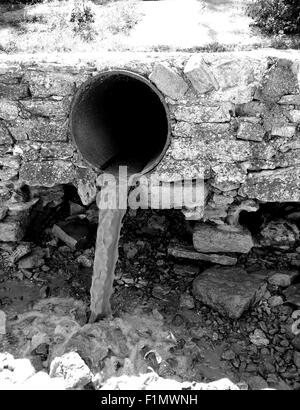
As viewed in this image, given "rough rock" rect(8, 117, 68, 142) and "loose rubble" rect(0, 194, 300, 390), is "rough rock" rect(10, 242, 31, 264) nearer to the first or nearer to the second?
"loose rubble" rect(0, 194, 300, 390)

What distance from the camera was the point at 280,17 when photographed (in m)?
6.71

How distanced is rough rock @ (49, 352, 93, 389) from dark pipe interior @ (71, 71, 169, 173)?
208cm

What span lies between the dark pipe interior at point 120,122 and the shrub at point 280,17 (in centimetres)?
198

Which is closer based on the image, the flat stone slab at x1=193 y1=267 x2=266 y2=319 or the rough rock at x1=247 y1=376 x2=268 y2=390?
the rough rock at x1=247 y1=376 x2=268 y2=390

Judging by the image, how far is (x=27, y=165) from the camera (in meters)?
5.46

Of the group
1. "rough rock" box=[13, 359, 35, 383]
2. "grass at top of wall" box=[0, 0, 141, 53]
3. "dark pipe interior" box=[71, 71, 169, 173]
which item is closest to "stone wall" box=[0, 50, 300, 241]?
"dark pipe interior" box=[71, 71, 169, 173]

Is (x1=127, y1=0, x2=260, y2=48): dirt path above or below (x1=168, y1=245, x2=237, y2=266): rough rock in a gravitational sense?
above

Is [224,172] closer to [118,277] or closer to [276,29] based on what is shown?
[118,277]

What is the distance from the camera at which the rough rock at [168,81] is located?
4820 millimetres

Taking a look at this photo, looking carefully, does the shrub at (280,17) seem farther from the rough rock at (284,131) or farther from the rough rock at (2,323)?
the rough rock at (2,323)

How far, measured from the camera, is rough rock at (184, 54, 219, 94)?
15.7ft

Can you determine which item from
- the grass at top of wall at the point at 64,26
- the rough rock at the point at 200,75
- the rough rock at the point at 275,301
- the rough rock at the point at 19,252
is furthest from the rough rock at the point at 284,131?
the rough rock at the point at 19,252

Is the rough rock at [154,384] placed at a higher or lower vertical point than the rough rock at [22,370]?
lower

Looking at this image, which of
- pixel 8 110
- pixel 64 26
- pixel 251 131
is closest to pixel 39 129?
pixel 8 110
